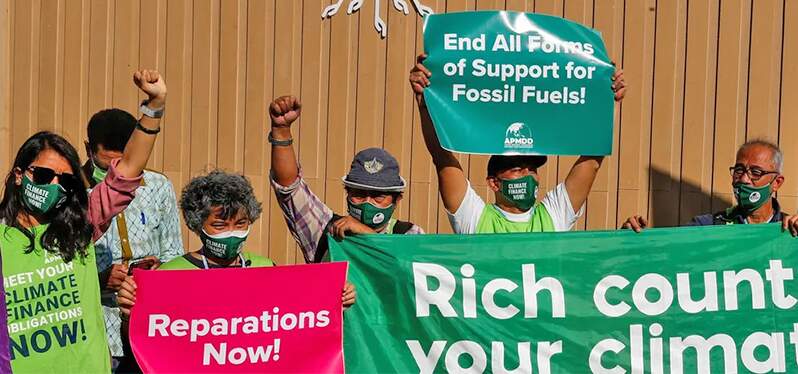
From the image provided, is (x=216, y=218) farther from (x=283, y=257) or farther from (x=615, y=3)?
(x=615, y=3)

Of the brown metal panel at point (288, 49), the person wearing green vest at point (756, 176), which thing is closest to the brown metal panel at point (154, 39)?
the brown metal panel at point (288, 49)

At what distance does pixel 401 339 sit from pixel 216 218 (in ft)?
3.32

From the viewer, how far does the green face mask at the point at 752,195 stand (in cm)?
546

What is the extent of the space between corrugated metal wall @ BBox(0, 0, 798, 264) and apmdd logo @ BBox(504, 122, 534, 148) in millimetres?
2040

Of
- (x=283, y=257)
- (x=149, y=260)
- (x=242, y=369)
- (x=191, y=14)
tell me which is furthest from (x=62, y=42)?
(x=242, y=369)

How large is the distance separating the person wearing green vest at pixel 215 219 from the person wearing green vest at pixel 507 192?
0.98 meters

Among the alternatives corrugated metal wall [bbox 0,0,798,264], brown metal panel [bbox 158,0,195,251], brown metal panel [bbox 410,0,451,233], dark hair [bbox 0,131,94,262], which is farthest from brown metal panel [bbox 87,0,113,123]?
dark hair [bbox 0,131,94,262]

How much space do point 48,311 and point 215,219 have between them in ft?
2.37

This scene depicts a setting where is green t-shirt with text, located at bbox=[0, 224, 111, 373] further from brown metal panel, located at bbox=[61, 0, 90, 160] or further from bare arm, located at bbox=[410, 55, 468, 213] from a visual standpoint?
brown metal panel, located at bbox=[61, 0, 90, 160]

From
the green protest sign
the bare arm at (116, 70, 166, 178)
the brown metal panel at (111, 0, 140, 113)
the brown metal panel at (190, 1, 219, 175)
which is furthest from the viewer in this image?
the brown metal panel at (111, 0, 140, 113)

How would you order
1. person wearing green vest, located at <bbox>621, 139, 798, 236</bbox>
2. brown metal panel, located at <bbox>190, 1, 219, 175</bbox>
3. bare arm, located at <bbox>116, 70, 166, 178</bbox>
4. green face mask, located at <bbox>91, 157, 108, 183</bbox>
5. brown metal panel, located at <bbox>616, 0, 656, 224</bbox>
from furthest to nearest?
brown metal panel, located at <bbox>190, 1, 219, 175</bbox> < brown metal panel, located at <bbox>616, 0, 656, 224</bbox> < green face mask, located at <bbox>91, 157, 108, 183</bbox> < person wearing green vest, located at <bbox>621, 139, 798, 236</bbox> < bare arm, located at <bbox>116, 70, 166, 178</bbox>

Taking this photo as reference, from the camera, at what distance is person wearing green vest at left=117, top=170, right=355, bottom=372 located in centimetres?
458

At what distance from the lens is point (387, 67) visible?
24.1ft

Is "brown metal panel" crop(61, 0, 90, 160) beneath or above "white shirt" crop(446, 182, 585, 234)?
above
